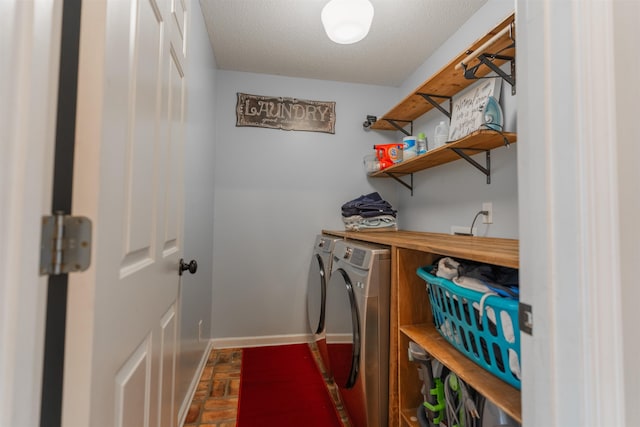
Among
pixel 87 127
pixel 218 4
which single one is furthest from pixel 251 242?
pixel 87 127

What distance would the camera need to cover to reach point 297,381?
1.88 meters

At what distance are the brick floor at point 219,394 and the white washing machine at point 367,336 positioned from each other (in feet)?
1.16

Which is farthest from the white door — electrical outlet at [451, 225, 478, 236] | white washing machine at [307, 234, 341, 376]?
electrical outlet at [451, 225, 478, 236]

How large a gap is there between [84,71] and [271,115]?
213 cm

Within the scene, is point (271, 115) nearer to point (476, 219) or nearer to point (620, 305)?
point (476, 219)

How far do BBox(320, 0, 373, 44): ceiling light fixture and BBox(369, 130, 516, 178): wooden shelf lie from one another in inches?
31.2

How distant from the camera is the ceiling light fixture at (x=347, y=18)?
4.63 ft

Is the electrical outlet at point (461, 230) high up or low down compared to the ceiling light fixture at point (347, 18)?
down

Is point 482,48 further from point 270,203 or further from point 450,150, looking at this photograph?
point 270,203

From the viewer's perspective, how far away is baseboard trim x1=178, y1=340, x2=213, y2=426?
148 cm

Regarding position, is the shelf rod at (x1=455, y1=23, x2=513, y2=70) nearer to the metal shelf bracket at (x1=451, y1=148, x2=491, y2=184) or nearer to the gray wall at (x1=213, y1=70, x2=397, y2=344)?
the metal shelf bracket at (x1=451, y1=148, x2=491, y2=184)

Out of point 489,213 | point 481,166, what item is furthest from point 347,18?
point 489,213

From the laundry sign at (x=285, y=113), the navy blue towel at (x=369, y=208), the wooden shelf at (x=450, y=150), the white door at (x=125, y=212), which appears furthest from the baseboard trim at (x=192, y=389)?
the wooden shelf at (x=450, y=150)

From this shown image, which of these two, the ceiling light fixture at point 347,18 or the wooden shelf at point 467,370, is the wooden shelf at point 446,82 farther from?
the wooden shelf at point 467,370
